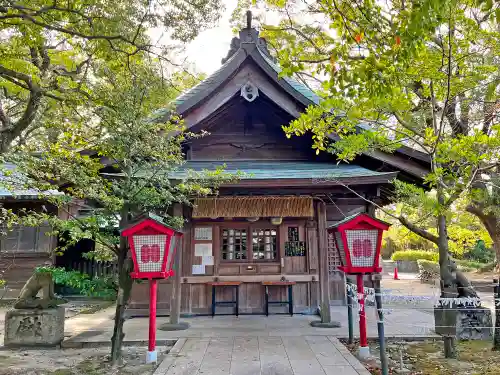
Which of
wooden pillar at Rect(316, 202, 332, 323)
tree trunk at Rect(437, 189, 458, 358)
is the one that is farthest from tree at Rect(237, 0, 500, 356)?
wooden pillar at Rect(316, 202, 332, 323)

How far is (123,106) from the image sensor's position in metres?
5.40

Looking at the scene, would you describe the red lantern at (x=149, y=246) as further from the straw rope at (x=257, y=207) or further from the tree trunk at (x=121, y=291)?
the straw rope at (x=257, y=207)

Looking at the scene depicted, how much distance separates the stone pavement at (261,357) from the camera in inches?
198

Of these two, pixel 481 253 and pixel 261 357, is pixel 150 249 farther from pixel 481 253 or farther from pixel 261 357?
pixel 481 253

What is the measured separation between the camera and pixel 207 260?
8781 mm

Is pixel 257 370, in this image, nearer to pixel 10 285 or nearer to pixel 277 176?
pixel 277 176

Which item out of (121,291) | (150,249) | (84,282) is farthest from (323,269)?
(84,282)

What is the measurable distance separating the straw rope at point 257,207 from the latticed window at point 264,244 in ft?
3.16

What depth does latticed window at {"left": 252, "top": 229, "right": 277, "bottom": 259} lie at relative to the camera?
9.00 meters

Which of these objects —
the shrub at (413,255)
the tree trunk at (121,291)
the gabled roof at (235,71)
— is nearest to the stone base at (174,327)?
the tree trunk at (121,291)

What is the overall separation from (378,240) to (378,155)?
365 cm

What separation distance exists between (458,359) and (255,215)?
477 centimetres

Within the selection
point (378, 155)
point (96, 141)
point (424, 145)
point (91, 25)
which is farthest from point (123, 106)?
point (378, 155)

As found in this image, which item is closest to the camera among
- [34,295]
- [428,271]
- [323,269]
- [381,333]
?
[381,333]
